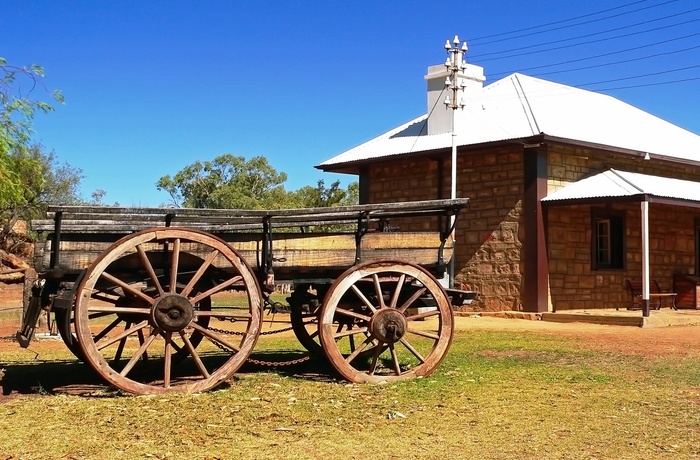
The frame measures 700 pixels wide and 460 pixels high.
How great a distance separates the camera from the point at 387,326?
771 centimetres

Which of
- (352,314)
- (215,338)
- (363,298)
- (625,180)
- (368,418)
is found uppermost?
(625,180)

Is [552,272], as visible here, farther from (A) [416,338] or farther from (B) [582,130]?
(A) [416,338]

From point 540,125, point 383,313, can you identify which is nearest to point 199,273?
point 383,313

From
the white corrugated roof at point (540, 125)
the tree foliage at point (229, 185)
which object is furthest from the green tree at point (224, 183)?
the white corrugated roof at point (540, 125)

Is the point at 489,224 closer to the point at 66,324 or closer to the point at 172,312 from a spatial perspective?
the point at 172,312

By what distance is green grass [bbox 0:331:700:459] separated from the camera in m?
5.22

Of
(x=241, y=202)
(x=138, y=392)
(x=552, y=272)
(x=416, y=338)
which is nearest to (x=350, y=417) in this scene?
(x=138, y=392)

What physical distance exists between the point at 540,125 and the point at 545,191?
1578 mm

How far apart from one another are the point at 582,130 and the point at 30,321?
1558 cm

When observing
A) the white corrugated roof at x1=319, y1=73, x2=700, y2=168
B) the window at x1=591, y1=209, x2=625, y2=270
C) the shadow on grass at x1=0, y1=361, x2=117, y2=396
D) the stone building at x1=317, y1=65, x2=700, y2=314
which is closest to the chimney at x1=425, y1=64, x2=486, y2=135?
the stone building at x1=317, y1=65, x2=700, y2=314

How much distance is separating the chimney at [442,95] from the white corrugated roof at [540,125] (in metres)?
0.14

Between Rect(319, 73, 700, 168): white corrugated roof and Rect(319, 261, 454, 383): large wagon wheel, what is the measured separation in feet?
35.0

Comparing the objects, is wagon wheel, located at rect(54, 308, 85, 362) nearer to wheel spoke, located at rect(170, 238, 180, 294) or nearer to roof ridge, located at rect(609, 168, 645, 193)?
wheel spoke, located at rect(170, 238, 180, 294)

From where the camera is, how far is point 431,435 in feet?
18.6
